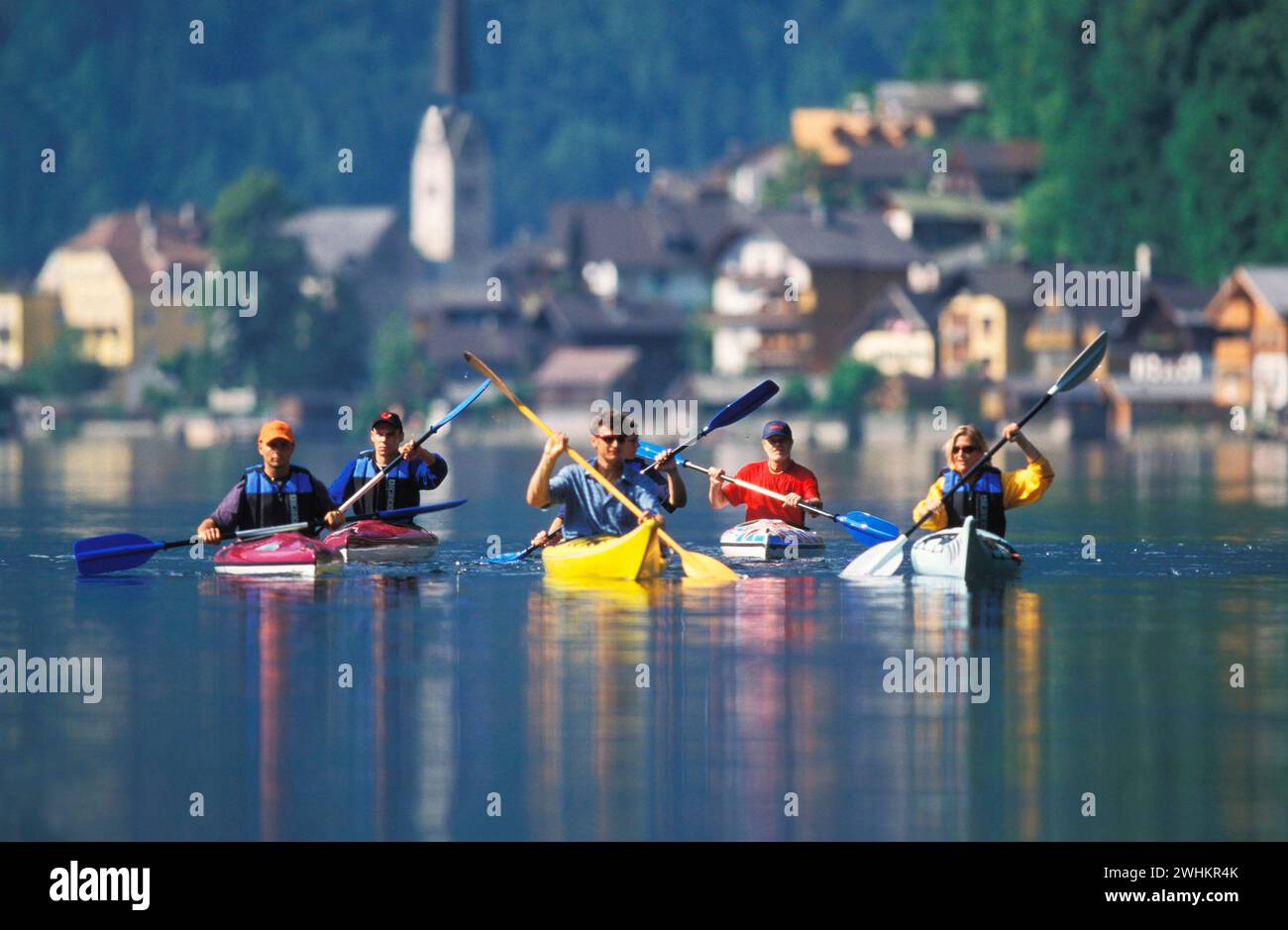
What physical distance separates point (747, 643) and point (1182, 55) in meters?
88.1

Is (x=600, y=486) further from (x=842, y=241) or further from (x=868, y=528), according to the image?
(x=842, y=241)

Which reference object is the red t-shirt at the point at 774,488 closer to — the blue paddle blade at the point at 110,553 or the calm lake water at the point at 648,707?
the calm lake water at the point at 648,707

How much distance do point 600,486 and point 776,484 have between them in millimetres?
3944

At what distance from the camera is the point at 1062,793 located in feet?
48.6

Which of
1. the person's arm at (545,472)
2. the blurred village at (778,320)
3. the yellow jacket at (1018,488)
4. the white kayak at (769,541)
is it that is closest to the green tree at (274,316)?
the blurred village at (778,320)

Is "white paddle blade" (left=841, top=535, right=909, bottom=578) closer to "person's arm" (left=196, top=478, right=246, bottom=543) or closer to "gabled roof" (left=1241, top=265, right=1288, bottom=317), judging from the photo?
"person's arm" (left=196, top=478, right=246, bottom=543)

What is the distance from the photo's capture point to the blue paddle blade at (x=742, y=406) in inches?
1141

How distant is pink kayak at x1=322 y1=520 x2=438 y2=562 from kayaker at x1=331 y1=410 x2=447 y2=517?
215 mm

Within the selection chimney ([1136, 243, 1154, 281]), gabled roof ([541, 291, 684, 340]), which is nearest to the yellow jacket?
chimney ([1136, 243, 1154, 281])

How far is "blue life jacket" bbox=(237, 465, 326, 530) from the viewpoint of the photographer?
2623 centimetres

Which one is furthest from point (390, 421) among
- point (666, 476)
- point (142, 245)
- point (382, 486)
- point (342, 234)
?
point (342, 234)

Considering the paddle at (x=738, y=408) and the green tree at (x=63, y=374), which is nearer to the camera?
the paddle at (x=738, y=408)

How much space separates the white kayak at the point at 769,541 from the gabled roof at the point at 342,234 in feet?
480
